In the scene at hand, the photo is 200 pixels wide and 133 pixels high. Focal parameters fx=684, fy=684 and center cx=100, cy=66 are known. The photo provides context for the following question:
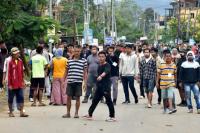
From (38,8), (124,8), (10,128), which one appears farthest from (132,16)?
(10,128)

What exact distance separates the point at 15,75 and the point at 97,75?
2785 mm

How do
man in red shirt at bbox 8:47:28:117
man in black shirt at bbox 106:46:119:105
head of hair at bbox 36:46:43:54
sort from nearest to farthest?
man in red shirt at bbox 8:47:28:117, head of hair at bbox 36:46:43:54, man in black shirt at bbox 106:46:119:105

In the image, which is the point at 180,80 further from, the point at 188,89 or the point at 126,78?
the point at 126,78

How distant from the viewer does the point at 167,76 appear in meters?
19.1

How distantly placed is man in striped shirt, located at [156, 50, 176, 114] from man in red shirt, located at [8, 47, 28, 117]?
3984mm

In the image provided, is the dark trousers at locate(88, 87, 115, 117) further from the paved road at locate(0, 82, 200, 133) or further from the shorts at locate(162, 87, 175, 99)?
the shorts at locate(162, 87, 175, 99)

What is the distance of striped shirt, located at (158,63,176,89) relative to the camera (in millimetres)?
19047

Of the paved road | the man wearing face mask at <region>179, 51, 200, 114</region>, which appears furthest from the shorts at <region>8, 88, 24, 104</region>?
the man wearing face mask at <region>179, 51, 200, 114</region>

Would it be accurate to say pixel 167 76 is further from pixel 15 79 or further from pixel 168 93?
pixel 15 79

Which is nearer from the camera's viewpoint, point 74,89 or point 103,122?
point 103,122

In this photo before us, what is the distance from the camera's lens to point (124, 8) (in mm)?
178375

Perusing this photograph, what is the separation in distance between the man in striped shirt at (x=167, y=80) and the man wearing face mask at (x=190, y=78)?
17.5 inches

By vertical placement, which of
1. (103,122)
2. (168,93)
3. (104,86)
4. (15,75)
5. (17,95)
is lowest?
(103,122)

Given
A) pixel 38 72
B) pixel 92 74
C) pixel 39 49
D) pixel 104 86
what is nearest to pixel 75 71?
pixel 104 86
